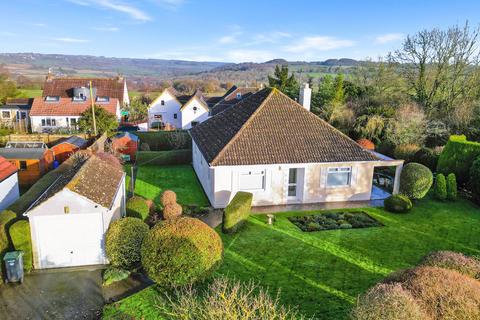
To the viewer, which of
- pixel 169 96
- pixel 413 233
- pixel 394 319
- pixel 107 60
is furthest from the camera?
pixel 107 60

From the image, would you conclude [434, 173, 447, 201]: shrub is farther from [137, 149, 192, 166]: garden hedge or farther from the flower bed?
[137, 149, 192, 166]: garden hedge

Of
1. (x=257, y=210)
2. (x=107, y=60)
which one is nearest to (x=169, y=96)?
(x=257, y=210)

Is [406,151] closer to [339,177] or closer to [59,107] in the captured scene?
[339,177]

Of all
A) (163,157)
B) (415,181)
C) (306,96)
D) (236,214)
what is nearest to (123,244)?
(236,214)

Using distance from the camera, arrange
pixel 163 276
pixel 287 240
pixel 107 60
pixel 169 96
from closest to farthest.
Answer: pixel 163 276, pixel 287 240, pixel 169 96, pixel 107 60

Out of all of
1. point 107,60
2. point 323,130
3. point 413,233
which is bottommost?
point 413,233

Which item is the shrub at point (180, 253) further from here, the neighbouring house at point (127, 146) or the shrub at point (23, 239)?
the neighbouring house at point (127, 146)

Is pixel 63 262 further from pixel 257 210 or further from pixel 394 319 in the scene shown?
pixel 394 319
